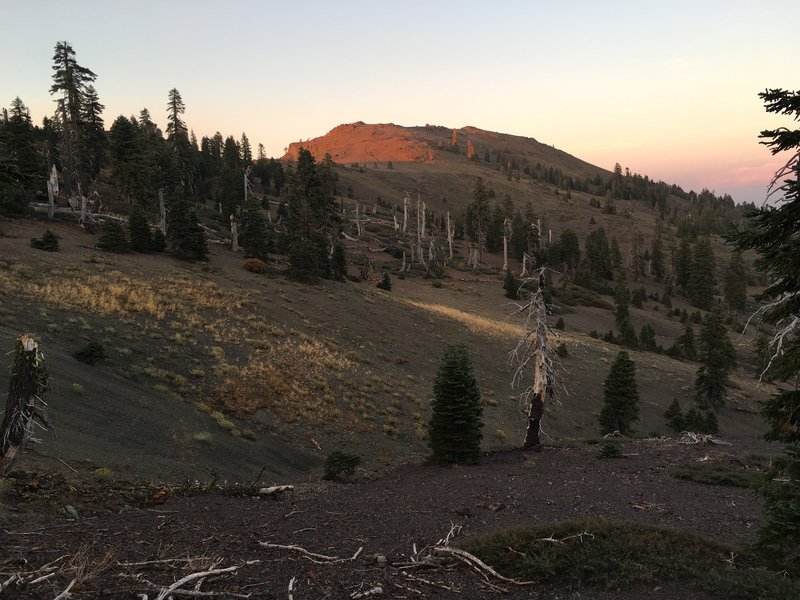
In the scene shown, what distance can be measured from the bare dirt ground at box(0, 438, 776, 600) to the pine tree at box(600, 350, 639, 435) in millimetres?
14528

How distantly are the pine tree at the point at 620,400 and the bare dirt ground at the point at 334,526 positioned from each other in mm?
14528

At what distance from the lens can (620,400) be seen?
104 ft

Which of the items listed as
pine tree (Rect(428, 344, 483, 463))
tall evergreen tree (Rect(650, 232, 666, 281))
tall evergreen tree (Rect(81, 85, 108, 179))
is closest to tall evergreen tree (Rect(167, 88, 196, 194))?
tall evergreen tree (Rect(81, 85, 108, 179))

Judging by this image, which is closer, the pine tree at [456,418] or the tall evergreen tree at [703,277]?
the pine tree at [456,418]

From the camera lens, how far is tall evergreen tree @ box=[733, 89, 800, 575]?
20.1ft

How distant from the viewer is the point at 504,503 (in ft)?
42.1

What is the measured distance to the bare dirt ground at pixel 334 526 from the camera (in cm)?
707

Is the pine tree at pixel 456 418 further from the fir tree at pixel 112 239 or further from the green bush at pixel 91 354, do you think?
the fir tree at pixel 112 239

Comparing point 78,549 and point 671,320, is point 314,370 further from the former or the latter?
point 671,320

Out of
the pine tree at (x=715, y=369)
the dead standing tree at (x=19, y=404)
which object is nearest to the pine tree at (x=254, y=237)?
the dead standing tree at (x=19, y=404)

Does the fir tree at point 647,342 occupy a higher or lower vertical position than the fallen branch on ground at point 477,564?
lower

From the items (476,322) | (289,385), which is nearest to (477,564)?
(289,385)

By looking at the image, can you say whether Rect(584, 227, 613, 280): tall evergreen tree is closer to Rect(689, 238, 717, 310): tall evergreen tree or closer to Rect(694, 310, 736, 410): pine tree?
Rect(689, 238, 717, 310): tall evergreen tree

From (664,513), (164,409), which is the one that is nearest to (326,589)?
(664,513)
